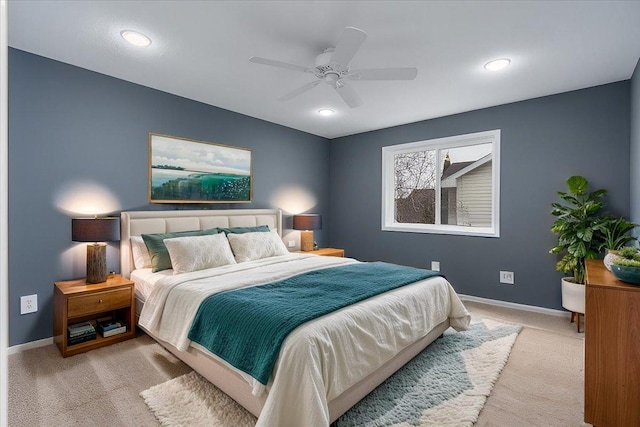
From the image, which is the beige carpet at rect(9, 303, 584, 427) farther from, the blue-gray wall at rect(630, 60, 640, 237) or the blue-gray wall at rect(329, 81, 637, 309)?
the blue-gray wall at rect(630, 60, 640, 237)

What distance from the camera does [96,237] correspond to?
106 inches

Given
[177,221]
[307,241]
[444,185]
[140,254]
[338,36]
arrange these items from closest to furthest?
[338,36] < [140,254] < [177,221] < [444,185] < [307,241]

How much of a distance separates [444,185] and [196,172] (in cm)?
336

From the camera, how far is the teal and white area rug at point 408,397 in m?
1.83

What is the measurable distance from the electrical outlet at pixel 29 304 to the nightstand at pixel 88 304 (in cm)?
12

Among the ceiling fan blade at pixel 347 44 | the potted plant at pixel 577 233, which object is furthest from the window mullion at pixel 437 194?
the ceiling fan blade at pixel 347 44

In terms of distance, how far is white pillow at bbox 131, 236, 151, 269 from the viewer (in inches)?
122

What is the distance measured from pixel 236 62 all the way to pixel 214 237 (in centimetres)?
167

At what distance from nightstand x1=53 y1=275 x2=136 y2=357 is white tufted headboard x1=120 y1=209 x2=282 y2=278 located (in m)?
0.32

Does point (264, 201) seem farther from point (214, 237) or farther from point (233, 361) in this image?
point (233, 361)

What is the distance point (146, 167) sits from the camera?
338 centimetres

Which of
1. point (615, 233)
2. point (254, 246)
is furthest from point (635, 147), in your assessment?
point (254, 246)

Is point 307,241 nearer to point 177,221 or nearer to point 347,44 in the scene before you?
point 177,221

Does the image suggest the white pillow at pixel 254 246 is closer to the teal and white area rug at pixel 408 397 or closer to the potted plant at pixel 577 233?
the teal and white area rug at pixel 408 397
